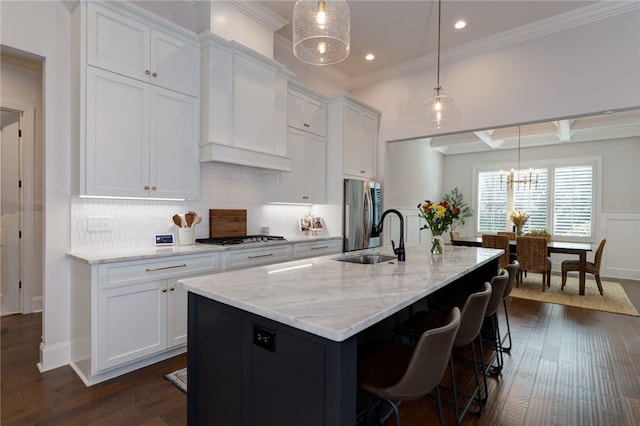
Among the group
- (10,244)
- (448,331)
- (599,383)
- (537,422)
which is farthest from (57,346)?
(599,383)

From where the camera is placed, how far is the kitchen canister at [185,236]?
3.02 m

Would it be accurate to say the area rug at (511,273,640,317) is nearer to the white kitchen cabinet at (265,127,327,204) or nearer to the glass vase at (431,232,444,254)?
the glass vase at (431,232,444,254)

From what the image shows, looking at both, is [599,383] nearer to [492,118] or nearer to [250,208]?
[492,118]

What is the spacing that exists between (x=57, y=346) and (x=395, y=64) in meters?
5.11

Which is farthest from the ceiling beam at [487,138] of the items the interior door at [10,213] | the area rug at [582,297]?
the interior door at [10,213]

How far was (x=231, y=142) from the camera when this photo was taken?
3.21 meters

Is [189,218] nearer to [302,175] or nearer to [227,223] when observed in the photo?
[227,223]

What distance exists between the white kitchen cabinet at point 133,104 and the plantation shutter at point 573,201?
7.64 metres

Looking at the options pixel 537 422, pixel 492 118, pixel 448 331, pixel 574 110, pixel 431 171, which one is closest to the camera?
pixel 448 331

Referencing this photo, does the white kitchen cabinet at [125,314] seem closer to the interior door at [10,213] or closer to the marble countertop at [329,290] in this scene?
the marble countertop at [329,290]

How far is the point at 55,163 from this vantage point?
8.23ft

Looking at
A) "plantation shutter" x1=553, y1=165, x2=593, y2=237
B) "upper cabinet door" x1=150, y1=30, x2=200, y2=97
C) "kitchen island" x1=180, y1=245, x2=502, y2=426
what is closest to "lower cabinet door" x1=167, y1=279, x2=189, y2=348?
"kitchen island" x1=180, y1=245, x2=502, y2=426

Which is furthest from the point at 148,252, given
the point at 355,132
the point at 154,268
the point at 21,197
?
the point at 355,132

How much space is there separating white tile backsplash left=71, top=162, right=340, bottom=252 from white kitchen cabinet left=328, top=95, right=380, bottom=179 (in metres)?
0.80
